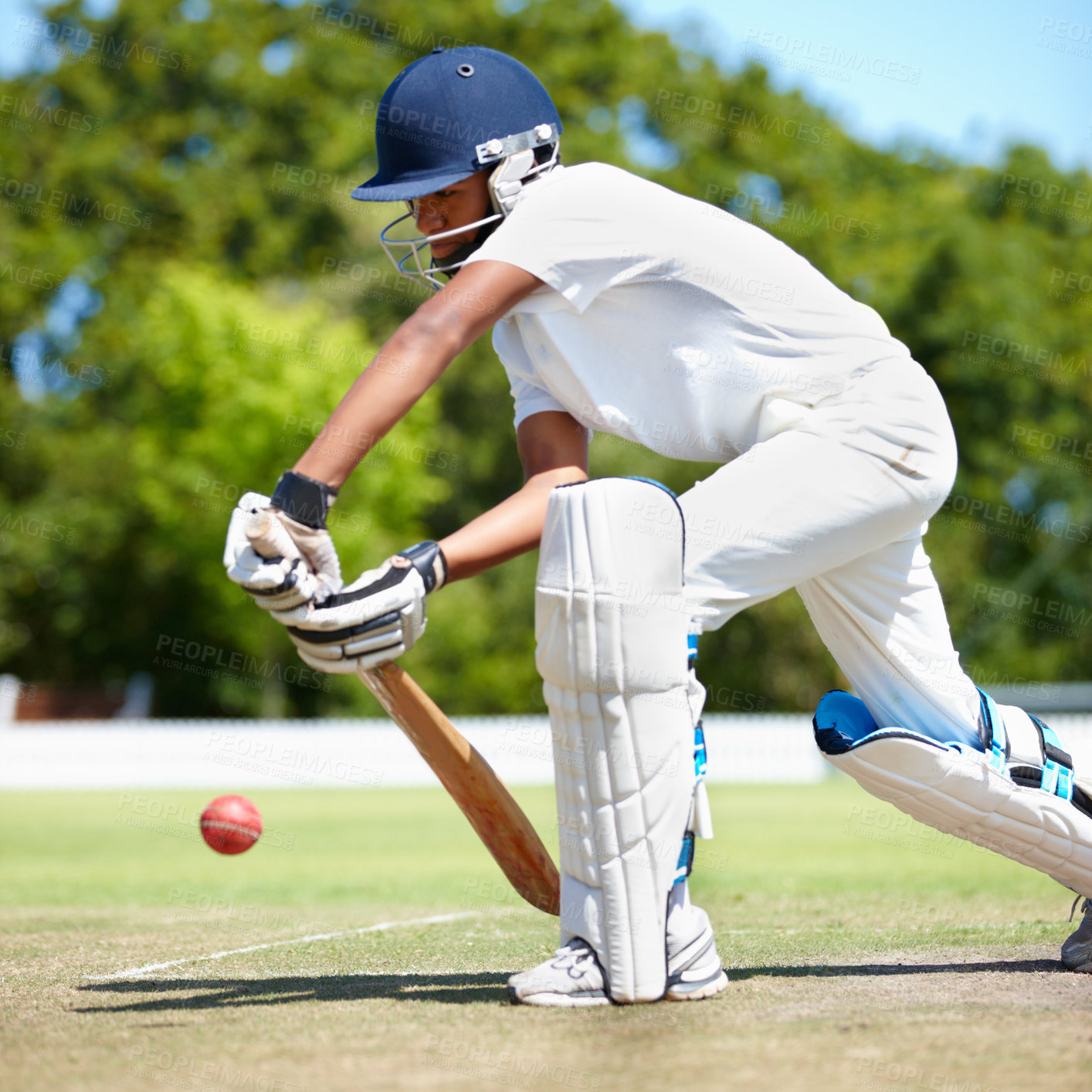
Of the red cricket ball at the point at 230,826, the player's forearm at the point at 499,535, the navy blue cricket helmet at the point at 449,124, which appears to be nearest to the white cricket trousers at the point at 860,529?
the player's forearm at the point at 499,535

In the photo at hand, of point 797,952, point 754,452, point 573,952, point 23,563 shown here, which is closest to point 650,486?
point 754,452

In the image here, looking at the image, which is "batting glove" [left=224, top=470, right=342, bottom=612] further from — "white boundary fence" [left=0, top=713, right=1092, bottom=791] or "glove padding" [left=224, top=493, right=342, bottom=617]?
"white boundary fence" [left=0, top=713, right=1092, bottom=791]

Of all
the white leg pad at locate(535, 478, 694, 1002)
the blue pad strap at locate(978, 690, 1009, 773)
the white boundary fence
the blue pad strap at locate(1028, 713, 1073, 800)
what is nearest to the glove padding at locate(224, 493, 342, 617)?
the white leg pad at locate(535, 478, 694, 1002)

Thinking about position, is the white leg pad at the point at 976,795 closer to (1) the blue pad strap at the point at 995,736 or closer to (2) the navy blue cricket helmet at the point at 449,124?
(1) the blue pad strap at the point at 995,736

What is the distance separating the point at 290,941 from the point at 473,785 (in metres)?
1.30

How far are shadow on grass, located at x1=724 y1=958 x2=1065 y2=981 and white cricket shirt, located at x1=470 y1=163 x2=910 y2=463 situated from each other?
4.34 ft

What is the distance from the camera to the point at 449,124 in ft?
10.8

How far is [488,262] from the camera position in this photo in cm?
299

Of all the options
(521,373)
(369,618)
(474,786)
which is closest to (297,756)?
(474,786)

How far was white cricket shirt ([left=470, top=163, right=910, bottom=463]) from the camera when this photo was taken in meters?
3.12

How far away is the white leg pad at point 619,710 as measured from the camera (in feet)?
9.36

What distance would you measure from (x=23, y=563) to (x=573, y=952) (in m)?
33.4

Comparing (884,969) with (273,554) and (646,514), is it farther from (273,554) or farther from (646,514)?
(273,554)

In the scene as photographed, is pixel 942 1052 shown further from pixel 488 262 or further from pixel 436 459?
pixel 436 459
